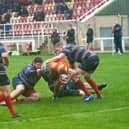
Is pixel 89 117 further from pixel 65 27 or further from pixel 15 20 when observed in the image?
pixel 15 20

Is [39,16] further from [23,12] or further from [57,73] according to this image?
[57,73]

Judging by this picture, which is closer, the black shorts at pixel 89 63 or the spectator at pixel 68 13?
the black shorts at pixel 89 63

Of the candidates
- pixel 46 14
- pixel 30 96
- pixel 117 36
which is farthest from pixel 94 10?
pixel 30 96

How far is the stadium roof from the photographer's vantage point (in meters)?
45.8

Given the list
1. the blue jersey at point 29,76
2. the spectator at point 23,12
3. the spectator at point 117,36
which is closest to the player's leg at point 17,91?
the blue jersey at point 29,76

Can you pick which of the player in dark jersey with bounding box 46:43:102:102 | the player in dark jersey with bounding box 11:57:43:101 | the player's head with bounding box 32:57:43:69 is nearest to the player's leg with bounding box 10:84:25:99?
the player in dark jersey with bounding box 11:57:43:101

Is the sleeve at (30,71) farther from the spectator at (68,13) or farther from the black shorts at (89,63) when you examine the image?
the spectator at (68,13)

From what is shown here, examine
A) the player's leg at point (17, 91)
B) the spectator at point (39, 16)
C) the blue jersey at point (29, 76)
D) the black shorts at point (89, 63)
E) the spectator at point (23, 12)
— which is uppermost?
the spectator at point (23, 12)

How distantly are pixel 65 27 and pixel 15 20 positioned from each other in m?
5.84

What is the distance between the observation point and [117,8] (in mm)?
46188

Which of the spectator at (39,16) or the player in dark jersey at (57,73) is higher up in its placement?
the spectator at (39,16)

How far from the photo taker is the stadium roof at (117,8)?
45750 millimetres

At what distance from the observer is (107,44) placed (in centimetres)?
4250

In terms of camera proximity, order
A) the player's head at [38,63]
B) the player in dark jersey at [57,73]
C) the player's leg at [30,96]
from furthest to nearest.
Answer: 1. the player's leg at [30,96]
2. the player's head at [38,63]
3. the player in dark jersey at [57,73]
